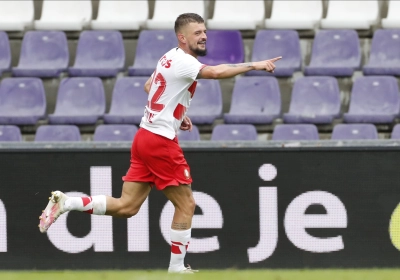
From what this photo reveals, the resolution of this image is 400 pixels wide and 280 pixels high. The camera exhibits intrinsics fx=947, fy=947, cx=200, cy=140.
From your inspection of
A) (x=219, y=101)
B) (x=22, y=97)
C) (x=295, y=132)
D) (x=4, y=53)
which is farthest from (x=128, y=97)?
(x=295, y=132)

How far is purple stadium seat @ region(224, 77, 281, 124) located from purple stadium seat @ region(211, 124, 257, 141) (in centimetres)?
36

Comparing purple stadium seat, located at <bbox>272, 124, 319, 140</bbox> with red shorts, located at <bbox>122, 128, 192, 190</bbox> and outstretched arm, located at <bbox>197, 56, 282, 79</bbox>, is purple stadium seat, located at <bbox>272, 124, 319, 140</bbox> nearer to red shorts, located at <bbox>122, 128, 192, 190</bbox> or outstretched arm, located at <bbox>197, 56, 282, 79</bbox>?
red shorts, located at <bbox>122, 128, 192, 190</bbox>

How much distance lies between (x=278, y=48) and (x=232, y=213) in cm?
377

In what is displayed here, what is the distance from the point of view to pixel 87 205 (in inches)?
253

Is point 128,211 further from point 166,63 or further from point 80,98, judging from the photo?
Answer: point 80,98

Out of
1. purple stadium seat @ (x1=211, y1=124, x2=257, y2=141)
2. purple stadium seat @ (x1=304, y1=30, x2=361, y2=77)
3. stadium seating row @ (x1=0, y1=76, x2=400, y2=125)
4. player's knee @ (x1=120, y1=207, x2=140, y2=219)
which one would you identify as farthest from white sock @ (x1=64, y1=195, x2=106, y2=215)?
purple stadium seat @ (x1=304, y1=30, x2=361, y2=77)

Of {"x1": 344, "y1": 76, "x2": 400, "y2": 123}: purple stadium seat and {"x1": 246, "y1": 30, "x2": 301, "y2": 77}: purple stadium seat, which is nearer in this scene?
{"x1": 344, "y1": 76, "x2": 400, "y2": 123}: purple stadium seat

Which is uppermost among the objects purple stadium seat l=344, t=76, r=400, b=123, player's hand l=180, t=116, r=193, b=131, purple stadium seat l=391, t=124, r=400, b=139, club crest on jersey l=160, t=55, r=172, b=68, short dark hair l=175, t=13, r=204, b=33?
short dark hair l=175, t=13, r=204, b=33

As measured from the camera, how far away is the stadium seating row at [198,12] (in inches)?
439

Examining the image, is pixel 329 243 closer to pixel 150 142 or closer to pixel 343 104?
pixel 150 142

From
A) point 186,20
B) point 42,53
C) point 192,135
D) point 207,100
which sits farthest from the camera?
point 42,53

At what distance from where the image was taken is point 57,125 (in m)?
9.88

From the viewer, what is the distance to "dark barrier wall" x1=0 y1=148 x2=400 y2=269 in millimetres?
7344

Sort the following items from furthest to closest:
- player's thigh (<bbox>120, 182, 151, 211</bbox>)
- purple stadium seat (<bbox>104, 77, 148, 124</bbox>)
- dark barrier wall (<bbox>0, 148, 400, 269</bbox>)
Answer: purple stadium seat (<bbox>104, 77, 148, 124</bbox>)
dark barrier wall (<bbox>0, 148, 400, 269</bbox>)
player's thigh (<bbox>120, 182, 151, 211</bbox>)
